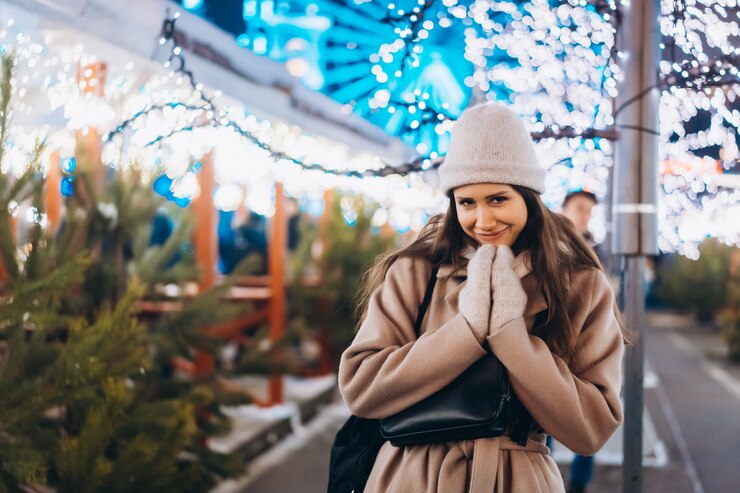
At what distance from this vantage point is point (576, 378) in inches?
80.0

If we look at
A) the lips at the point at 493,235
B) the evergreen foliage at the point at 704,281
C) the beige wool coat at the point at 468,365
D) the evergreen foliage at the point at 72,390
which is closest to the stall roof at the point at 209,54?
the evergreen foliage at the point at 72,390

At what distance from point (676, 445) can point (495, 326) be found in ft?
18.3

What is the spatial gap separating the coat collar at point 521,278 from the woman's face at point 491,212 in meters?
0.07

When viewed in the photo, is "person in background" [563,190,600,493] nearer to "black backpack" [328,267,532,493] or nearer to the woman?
the woman

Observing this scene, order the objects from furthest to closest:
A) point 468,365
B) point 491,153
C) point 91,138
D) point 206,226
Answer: point 206,226 < point 91,138 < point 491,153 < point 468,365

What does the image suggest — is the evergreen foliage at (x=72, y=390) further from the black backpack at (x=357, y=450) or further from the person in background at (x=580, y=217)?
the person in background at (x=580, y=217)

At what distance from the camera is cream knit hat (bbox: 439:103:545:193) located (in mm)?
2141

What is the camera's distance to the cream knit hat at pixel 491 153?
2.14 metres

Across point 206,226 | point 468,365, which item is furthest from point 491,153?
point 206,226

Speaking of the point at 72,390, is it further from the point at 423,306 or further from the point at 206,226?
the point at 206,226

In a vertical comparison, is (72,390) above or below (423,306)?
below

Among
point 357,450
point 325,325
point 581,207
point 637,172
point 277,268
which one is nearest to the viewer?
point 357,450

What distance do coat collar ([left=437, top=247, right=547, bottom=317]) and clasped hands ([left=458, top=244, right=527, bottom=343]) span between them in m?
0.12

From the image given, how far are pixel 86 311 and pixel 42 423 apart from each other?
41.3 inches
